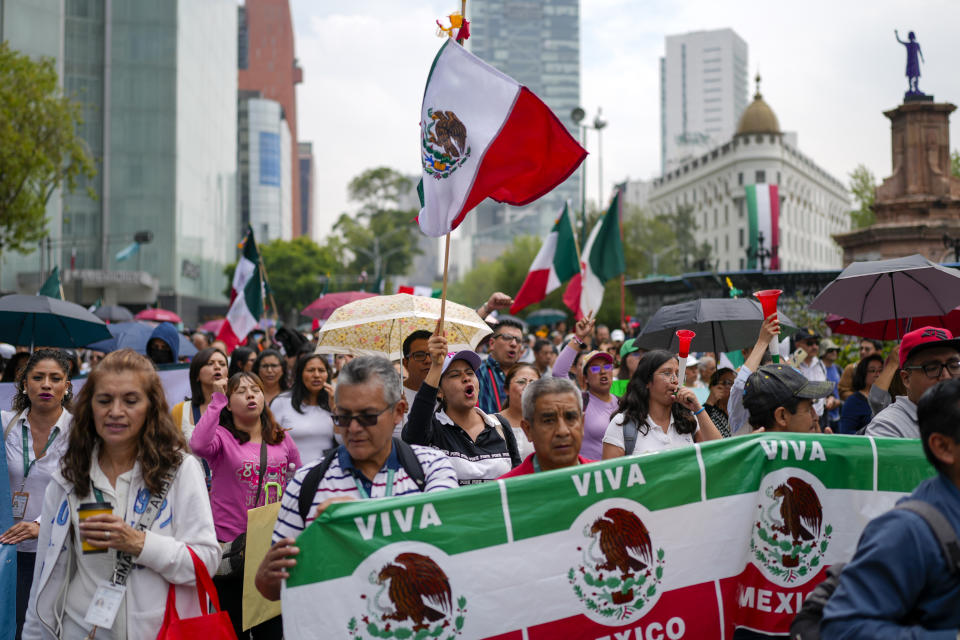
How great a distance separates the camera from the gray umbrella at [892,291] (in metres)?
6.23

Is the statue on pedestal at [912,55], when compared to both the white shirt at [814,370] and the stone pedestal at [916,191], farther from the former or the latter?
the white shirt at [814,370]

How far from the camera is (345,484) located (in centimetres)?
338

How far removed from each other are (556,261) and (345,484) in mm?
10543

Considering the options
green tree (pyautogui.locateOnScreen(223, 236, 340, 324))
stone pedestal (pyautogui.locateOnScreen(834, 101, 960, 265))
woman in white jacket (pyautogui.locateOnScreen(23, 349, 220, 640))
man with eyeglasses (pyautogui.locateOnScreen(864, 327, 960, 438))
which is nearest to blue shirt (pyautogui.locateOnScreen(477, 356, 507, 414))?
man with eyeglasses (pyautogui.locateOnScreen(864, 327, 960, 438))

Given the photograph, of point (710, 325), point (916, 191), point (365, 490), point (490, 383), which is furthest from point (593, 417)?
point (916, 191)

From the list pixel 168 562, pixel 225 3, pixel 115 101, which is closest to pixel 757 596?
pixel 168 562

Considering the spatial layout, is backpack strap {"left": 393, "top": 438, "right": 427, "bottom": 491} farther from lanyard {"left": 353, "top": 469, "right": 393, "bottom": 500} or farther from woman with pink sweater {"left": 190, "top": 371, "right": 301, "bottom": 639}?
woman with pink sweater {"left": 190, "top": 371, "right": 301, "bottom": 639}

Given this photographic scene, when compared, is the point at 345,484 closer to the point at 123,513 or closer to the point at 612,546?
the point at 123,513

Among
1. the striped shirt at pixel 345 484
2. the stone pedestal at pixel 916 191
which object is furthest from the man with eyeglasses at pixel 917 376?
the stone pedestal at pixel 916 191

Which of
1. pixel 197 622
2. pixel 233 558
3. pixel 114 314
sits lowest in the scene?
pixel 233 558

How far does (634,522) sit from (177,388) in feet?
20.0

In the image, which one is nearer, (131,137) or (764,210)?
(764,210)

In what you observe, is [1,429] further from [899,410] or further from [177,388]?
[899,410]

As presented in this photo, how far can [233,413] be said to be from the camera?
17.4 feet
